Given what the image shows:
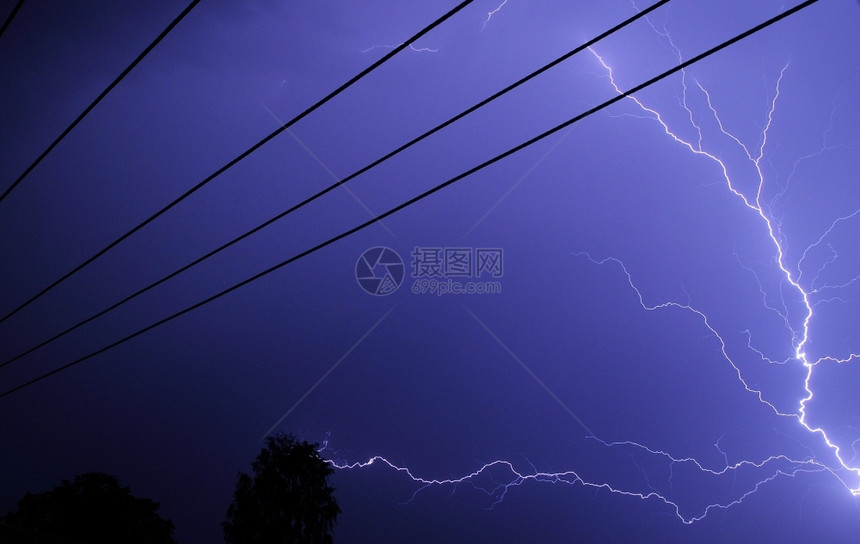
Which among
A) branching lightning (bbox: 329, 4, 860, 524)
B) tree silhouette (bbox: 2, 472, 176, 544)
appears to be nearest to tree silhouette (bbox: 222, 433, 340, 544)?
branching lightning (bbox: 329, 4, 860, 524)

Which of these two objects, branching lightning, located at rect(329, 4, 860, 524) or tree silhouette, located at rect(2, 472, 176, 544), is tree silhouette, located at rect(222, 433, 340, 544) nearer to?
branching lightning, located at rect(329, 4, 860, 524)

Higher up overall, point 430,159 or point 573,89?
point 430,159

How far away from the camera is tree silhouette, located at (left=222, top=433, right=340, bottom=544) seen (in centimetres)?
1716

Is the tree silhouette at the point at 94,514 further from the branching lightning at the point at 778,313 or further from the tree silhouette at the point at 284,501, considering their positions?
the branching lightning at the point at 778,313

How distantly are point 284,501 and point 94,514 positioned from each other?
583 centimetres

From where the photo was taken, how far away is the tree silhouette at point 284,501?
17.2 metres

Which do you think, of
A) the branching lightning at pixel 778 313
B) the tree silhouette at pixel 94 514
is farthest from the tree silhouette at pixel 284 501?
the tree silhouette at pixel 94 514

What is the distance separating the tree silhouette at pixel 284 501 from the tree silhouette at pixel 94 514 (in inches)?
103

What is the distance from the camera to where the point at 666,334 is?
1246 inches

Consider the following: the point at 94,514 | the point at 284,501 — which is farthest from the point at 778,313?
the point at 94,514

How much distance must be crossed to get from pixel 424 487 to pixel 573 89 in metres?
32.8

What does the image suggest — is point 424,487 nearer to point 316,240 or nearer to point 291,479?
point 316,240

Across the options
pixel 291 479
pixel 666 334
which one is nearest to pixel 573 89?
pixel 666 334

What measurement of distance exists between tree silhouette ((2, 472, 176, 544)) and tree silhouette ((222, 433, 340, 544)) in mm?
2612
